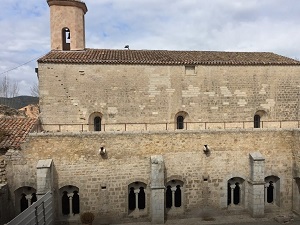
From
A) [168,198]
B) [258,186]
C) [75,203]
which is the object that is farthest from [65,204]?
[258,186]

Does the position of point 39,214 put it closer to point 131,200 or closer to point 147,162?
point 131,200

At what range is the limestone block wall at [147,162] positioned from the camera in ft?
42.2

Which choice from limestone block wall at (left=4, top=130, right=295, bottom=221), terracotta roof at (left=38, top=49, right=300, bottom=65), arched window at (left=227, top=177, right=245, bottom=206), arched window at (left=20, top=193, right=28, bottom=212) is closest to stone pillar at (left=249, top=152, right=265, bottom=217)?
limestone block wall at (left=4, top=130, right=295, bottom=221)

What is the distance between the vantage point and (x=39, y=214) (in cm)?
1045

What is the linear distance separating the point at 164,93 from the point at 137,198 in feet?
25.3

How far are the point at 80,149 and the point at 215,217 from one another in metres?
8.07

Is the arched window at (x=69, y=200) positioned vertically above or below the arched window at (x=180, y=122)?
below

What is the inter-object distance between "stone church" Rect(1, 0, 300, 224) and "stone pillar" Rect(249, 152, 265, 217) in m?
0.05

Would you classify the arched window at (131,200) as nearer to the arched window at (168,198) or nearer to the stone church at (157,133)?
the stone church at (157,133)

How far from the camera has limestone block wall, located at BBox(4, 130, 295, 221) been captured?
42.2 feet

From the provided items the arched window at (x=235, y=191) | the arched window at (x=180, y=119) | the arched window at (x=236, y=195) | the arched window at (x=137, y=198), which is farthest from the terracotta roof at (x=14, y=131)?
the arched window at (x=236, y=195)

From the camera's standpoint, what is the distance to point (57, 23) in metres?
20.2

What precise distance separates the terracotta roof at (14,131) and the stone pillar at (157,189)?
6.85 m

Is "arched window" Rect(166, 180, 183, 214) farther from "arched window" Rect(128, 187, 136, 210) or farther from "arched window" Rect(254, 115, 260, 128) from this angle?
"arched window" Rect(254, 115, 260, 128)
